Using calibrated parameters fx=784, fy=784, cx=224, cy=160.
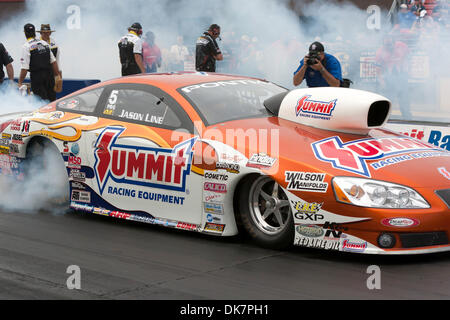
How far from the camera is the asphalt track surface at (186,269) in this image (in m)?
4.72

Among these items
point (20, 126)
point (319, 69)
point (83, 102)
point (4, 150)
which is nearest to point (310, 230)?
point (83, 102)

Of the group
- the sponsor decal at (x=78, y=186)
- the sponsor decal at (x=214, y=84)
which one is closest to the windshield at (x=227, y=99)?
the sponsor decal at (x=214, y=84)

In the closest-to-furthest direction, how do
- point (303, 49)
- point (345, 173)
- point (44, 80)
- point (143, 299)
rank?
1. point (143, 299)
2. point (345, 173)
3. point (44, 80)
4. point (303, 49)

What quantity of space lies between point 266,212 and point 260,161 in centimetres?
40

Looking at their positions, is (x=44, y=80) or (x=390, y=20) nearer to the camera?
(x=44, y=80)

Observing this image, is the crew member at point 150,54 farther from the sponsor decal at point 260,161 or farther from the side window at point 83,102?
the sponsor decal at point 260,161

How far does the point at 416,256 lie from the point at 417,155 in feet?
2.52

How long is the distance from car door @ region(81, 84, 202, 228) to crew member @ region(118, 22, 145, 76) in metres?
8.12

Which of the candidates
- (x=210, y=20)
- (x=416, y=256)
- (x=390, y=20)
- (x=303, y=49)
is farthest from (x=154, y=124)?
(x=210, y=20)

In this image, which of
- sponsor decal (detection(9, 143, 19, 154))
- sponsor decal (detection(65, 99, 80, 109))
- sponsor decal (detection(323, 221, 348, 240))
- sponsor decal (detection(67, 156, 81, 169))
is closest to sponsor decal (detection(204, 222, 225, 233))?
sponsor decal (detection(323, 221, 348, 240))

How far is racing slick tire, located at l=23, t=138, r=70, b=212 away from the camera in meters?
7.25

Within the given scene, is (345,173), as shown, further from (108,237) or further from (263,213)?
(108,237)

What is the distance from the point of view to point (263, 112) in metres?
6.57
